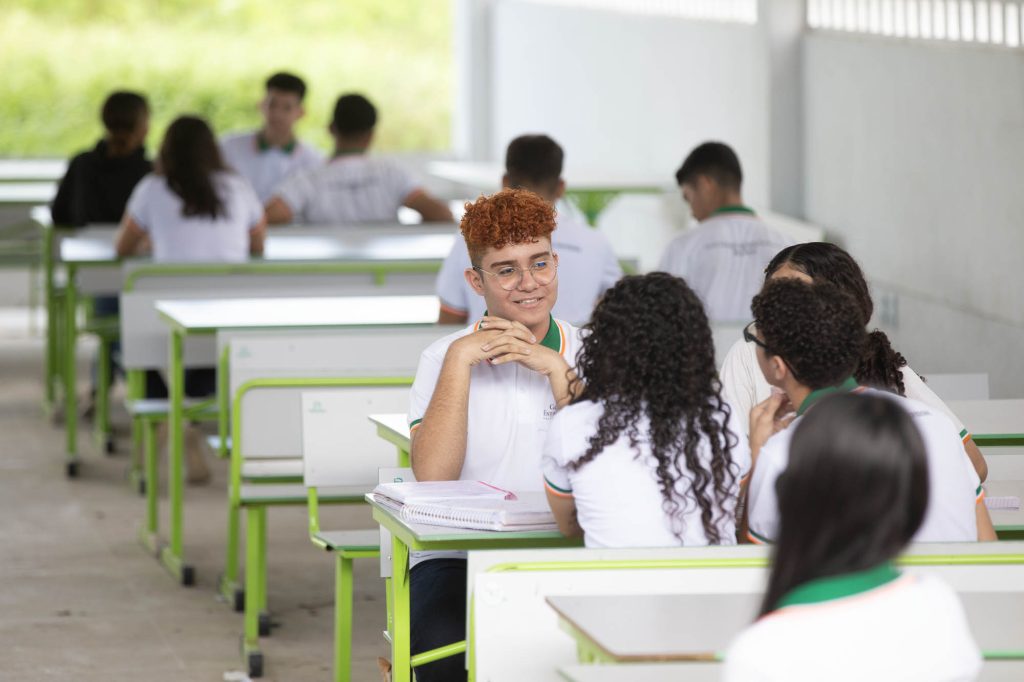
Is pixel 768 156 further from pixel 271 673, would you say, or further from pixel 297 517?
pixel 271 673

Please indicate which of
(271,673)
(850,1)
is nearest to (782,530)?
(271,673)

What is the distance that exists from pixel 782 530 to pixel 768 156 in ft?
22.7

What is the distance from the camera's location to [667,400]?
8.86ft

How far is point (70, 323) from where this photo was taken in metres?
7.60

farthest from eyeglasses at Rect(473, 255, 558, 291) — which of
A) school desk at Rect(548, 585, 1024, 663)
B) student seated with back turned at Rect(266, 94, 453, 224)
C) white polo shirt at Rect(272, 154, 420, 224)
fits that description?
white polo shirt at Rect(272, 154, 420, 224)

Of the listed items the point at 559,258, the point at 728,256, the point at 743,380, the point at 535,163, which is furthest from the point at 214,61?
the point at 743,380

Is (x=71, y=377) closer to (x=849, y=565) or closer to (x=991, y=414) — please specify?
(x=991, y=414)

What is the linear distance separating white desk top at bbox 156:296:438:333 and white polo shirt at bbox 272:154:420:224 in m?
1.70

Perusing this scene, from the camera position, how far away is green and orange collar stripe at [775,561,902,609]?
163 cm

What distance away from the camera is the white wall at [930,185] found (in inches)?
236

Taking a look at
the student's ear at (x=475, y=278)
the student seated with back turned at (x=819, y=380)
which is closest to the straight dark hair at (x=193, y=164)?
the student's ear at (x=475, y=278)

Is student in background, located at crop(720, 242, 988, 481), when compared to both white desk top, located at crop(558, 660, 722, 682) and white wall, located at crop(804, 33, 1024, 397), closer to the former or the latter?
white desk top, located at crop(558, 660, 722, 682)

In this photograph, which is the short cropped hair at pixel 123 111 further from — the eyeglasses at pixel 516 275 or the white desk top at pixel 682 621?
the white desk top at pixel 682 621

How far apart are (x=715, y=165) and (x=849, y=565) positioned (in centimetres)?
405
